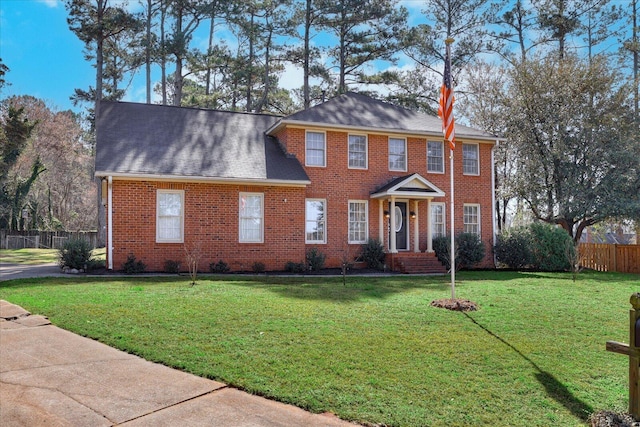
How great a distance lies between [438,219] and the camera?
1858 centimetres

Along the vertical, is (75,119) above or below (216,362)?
above

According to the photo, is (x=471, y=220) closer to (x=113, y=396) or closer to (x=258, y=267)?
(x=258, y=267)

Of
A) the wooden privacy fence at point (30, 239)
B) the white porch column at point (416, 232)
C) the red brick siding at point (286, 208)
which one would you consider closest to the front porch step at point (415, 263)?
the white porch column at point (416, 232)

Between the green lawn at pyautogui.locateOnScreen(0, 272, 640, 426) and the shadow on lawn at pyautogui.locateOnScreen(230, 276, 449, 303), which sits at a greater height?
the shadow on lawn at pyautogui.locateOnScreen(230, 276, 449, 303)

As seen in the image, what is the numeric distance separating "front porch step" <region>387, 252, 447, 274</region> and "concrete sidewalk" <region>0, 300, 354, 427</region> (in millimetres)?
11876

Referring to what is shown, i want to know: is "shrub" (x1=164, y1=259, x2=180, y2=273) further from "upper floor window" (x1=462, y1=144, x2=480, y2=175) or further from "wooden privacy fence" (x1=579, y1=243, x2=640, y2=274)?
"wooden privacy fence" (x1=579, y1=243, x2=640, y2=274)

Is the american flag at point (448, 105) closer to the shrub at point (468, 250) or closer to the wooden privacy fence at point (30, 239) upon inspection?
the shrub at point (468, 250)

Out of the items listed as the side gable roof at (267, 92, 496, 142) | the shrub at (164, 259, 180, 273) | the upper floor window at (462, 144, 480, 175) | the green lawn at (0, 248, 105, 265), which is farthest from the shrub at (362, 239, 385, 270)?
the green lawn at (0, 248, 105, 265)

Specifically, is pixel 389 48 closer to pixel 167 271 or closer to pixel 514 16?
pixel 514 16

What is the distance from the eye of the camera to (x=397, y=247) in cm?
1786

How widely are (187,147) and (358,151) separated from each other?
240 inches

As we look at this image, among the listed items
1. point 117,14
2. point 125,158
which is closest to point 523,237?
point 125,158

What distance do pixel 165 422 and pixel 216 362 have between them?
1360mm

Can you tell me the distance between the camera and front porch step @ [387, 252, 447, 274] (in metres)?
16.2
